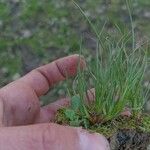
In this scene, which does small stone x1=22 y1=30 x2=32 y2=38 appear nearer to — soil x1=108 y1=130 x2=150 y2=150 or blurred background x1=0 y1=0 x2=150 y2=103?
blurred background x1=0 y1=0 x2=150 y2=103

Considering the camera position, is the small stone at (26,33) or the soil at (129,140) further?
the small stone at (26,33)

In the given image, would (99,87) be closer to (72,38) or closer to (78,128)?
(78,128)

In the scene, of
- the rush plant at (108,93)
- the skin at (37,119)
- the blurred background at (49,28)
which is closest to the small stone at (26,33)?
the blurred background at (49,28)

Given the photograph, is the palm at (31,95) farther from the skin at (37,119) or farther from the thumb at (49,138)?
the thumb at (49,138)

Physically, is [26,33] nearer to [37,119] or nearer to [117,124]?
[37,119]

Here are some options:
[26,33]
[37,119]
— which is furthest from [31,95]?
[26,33]

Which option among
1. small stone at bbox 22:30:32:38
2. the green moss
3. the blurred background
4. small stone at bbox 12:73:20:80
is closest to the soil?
the green moss
